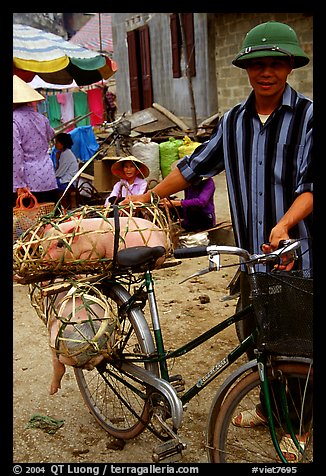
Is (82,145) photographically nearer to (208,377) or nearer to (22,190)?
(22,190)

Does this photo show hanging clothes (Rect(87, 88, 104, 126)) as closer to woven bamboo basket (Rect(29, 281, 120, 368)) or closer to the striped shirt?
the striped shirt

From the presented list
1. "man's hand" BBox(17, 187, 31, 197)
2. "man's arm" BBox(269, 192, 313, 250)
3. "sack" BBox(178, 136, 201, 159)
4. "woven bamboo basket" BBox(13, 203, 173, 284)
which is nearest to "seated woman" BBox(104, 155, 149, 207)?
"man's hand" BBox(17, 187, 31, 197)

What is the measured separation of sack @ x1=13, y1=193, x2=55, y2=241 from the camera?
5.45 meters

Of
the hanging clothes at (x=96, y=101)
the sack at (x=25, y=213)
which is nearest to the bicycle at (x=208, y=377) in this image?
the sack at (x=25, y=213)

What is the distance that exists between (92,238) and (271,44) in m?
1.21

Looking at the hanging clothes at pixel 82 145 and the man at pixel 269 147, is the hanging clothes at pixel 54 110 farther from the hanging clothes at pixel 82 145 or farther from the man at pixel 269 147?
the man at pixel 269 147

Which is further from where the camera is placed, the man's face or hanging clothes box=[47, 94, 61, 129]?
hanging clothes box=[47, 94, 61, 129]

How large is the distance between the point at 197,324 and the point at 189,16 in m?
10.6

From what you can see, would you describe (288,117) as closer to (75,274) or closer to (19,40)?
(75,274)

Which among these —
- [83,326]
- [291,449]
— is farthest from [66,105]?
[291,449]

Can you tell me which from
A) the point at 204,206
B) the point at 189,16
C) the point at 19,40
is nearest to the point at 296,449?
the point at 204,206

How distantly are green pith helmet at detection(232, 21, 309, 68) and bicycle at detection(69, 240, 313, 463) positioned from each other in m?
0.91

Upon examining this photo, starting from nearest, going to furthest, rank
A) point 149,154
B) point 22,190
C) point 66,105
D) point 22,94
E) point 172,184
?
point 172,184
point 22,190
point 22,94
point 149,154
point 66,105

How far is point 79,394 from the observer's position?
11.9 ft
